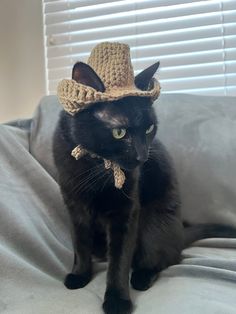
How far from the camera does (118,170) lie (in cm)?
87

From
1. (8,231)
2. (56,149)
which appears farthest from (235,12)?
(8,231)

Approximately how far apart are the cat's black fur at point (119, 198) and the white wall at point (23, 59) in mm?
841

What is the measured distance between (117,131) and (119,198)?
16 cm

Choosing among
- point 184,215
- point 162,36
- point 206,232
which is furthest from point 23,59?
point 206,232

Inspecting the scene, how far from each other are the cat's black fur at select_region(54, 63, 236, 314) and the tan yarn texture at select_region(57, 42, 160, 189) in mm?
22

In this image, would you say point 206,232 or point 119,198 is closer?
point 119,198

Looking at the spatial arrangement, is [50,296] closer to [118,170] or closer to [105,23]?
[118,170]

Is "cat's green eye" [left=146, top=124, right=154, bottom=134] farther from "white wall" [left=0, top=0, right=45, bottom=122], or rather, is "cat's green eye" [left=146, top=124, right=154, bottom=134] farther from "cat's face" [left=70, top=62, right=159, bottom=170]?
"white wall" [left=0, top=0, right=45, bottom=122]

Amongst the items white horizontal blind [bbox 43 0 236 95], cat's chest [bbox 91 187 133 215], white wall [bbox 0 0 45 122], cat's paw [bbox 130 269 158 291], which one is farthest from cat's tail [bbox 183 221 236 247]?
white wall [bbox 0 0 45 122]

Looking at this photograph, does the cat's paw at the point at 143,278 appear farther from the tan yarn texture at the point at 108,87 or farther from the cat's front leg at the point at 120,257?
the tan yarn texture at the point at 108,87

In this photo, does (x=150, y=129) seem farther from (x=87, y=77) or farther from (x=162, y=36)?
(x=162, y=36)

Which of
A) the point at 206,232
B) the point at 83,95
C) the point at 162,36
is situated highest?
the point at 162,36

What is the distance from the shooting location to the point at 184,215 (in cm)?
126

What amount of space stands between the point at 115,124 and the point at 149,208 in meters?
0.31
